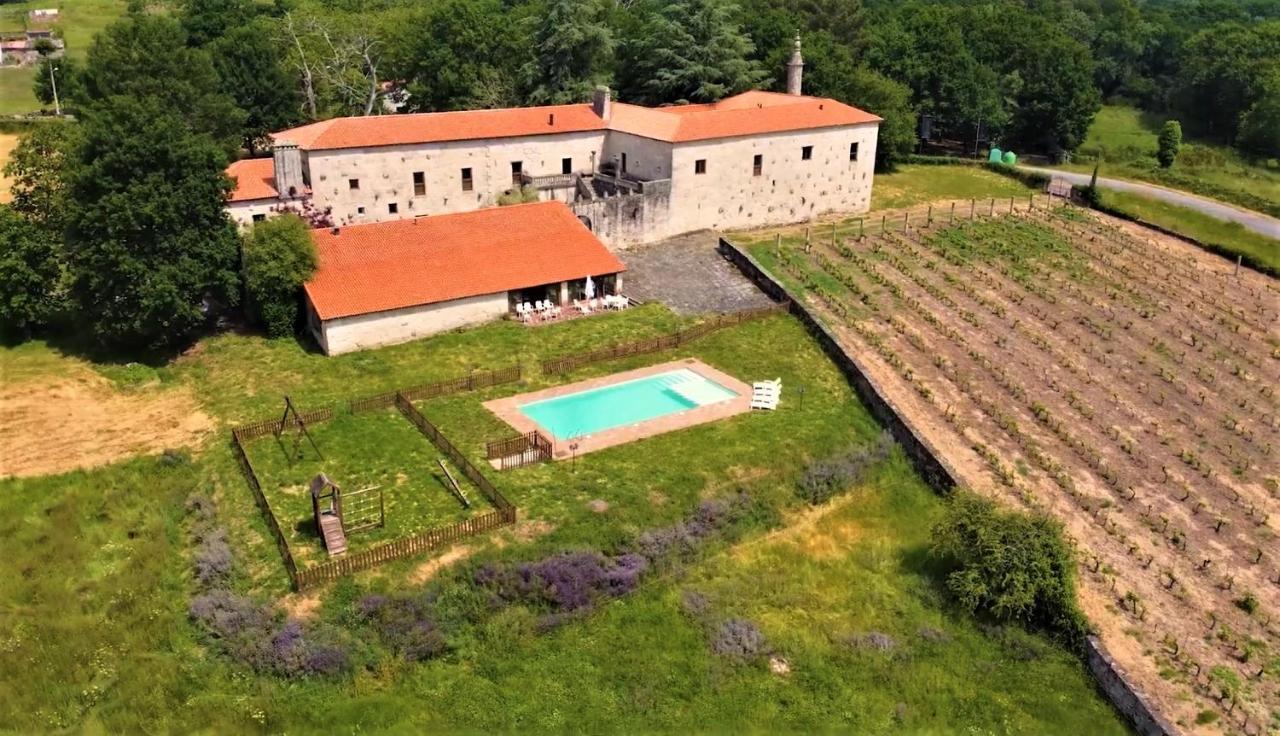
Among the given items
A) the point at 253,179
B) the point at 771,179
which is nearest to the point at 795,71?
the point at 771,179

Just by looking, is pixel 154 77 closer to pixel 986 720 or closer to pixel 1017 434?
pixel 1017 434

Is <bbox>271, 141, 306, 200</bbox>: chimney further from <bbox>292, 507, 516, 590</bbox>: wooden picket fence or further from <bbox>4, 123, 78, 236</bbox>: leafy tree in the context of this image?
<bbox>292, 507, 516, 590</bbox>: wooden picket fence

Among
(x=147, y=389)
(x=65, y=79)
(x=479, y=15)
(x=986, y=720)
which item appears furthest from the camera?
(x=65, y=79)

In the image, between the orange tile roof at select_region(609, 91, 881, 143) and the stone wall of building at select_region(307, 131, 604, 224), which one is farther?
the orange tile roof at select_region(609, 91, 881, 143)

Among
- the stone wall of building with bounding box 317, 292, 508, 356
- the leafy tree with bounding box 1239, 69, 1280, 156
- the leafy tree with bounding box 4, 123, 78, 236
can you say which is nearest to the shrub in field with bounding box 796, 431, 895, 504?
the stone wall of building with bounding box 317, 292, 508, 356

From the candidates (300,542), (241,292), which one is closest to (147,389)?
(241,292)

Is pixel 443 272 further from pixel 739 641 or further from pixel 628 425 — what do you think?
pixel 739 641

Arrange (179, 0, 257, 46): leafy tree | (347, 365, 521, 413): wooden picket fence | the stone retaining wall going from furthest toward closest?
1. (179, 0, 257, 46): leafy tree
2. (347, 365, 521, 413): wooden picket fence
3. the stone retaining wall
